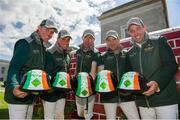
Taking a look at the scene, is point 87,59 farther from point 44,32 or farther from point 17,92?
point 17,92

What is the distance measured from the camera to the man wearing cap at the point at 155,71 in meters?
2.07

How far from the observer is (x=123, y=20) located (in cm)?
1151

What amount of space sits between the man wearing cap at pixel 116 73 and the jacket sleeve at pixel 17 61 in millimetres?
1090

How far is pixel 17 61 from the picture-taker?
7.11 ft

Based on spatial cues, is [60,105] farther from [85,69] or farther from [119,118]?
[119,118]

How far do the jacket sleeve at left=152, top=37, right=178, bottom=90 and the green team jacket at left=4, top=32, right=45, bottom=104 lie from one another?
1315mm

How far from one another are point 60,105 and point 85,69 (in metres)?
0.65

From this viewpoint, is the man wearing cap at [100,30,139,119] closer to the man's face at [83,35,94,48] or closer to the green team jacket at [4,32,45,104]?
the man's face at [83,35,94,48]

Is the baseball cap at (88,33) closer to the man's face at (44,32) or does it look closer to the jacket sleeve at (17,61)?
the man's face at (44,32)

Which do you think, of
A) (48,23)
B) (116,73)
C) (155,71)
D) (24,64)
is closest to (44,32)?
(48,23)

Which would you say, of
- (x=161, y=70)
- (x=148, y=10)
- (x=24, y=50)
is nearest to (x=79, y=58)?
(x=24, y=50)

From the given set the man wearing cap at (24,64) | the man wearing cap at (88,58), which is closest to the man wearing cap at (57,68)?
the man wearing cap at (88,58)

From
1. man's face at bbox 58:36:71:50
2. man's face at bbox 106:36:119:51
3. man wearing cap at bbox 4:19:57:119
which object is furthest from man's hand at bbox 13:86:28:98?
man's face at bbox 106:36:119:51

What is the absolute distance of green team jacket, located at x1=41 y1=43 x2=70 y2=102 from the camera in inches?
104
